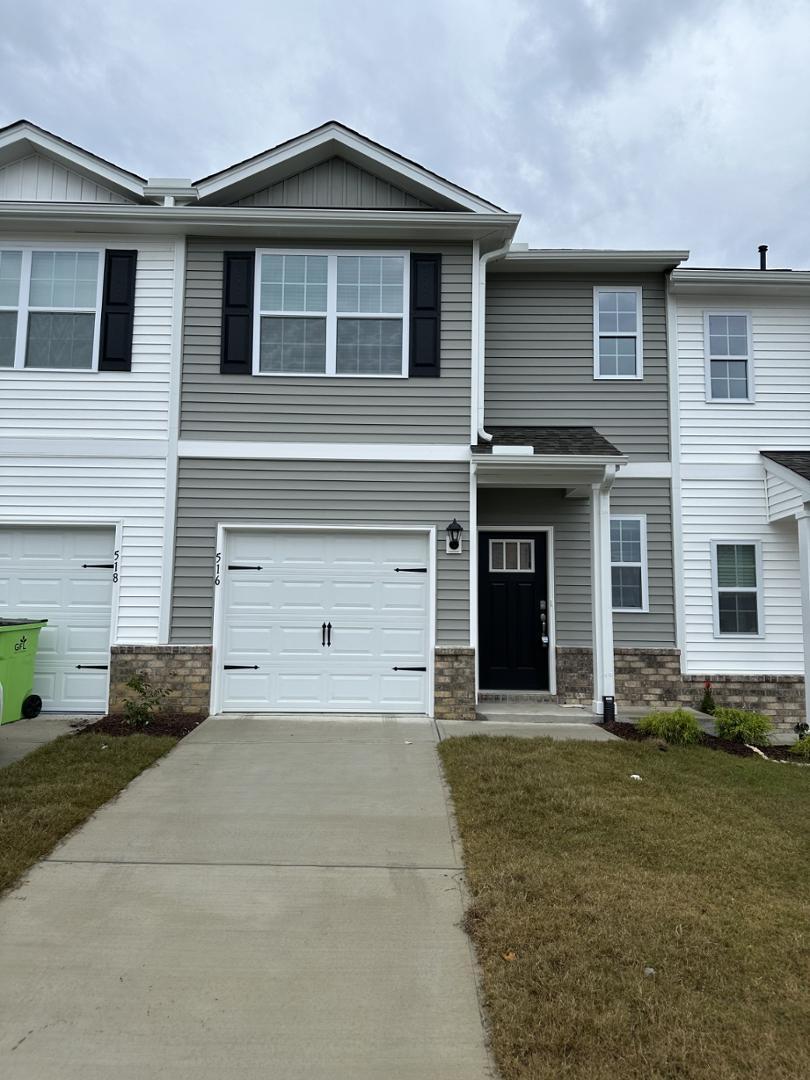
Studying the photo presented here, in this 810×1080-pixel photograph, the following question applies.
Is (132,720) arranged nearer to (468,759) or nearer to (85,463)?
(85,463)

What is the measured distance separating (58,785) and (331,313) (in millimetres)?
5880

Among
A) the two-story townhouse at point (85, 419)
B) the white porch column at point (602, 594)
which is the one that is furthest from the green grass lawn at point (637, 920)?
the two-story townhouse at point (85, 419)

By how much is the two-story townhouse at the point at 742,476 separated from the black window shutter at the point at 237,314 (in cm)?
568

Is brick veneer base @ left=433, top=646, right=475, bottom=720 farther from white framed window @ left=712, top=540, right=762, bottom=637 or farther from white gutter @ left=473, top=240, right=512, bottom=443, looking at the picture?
white framed window @ left=712, top=540, right=762, bottom=637

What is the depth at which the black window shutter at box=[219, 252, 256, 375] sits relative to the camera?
840 centimetres

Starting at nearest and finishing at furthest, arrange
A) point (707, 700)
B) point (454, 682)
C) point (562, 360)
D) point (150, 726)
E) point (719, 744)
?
point (150, 726), point (719, 744), point (454, 682), point (707, 700), point (562, 360)

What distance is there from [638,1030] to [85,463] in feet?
25.9

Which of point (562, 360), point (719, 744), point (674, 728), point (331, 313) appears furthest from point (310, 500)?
point (719, 744)

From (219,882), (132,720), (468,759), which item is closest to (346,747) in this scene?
(468,759)

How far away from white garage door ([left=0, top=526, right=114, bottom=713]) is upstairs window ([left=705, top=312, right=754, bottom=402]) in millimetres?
8234

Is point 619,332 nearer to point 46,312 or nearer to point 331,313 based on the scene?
point 331,313

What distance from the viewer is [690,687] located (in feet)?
29.9

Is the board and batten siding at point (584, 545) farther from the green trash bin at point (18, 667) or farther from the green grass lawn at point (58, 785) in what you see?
the green trash bin at point (18, 667)

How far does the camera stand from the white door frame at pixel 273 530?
8.09 metres
